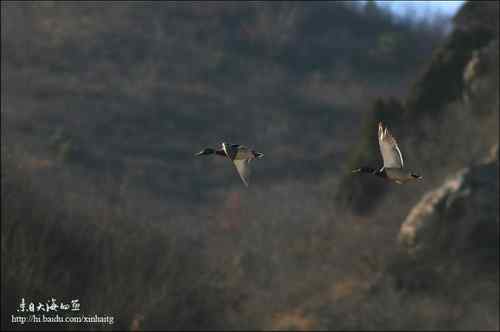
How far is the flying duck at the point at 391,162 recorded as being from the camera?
1.20m

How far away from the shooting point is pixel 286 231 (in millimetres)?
20984

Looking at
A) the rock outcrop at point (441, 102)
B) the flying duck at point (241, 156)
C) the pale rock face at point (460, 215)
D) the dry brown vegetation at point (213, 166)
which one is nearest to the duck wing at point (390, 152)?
the flying duck at point (241, 156)

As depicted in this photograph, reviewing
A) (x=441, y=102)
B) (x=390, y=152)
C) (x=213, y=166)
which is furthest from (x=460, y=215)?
(x=213, y=166)

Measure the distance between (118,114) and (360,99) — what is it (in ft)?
45.6

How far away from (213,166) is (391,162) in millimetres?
31528

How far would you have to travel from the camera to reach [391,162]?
1.22 meters

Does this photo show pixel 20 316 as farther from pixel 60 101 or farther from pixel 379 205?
pixel 60 101

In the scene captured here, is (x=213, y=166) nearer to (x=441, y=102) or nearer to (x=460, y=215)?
(x=441, y=102)

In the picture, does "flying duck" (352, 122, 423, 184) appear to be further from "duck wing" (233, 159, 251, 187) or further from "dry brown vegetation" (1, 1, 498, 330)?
"dry brown vegetation" (1, 1, 498, 330)

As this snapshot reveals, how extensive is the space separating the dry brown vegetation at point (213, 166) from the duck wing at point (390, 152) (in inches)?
304

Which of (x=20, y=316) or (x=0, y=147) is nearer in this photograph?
(x=20, y=316)

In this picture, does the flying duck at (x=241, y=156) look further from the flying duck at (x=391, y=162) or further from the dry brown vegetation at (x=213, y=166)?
the dry brown vegetation at (x=213, y=166)

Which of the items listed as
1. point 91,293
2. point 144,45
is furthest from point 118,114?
point 91,293

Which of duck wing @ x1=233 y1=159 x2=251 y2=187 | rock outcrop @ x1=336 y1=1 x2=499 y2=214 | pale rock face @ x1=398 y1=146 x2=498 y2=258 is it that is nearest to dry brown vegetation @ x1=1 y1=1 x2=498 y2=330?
rock outcrop @ x1=336 y1=1 x2=499 y2=214
